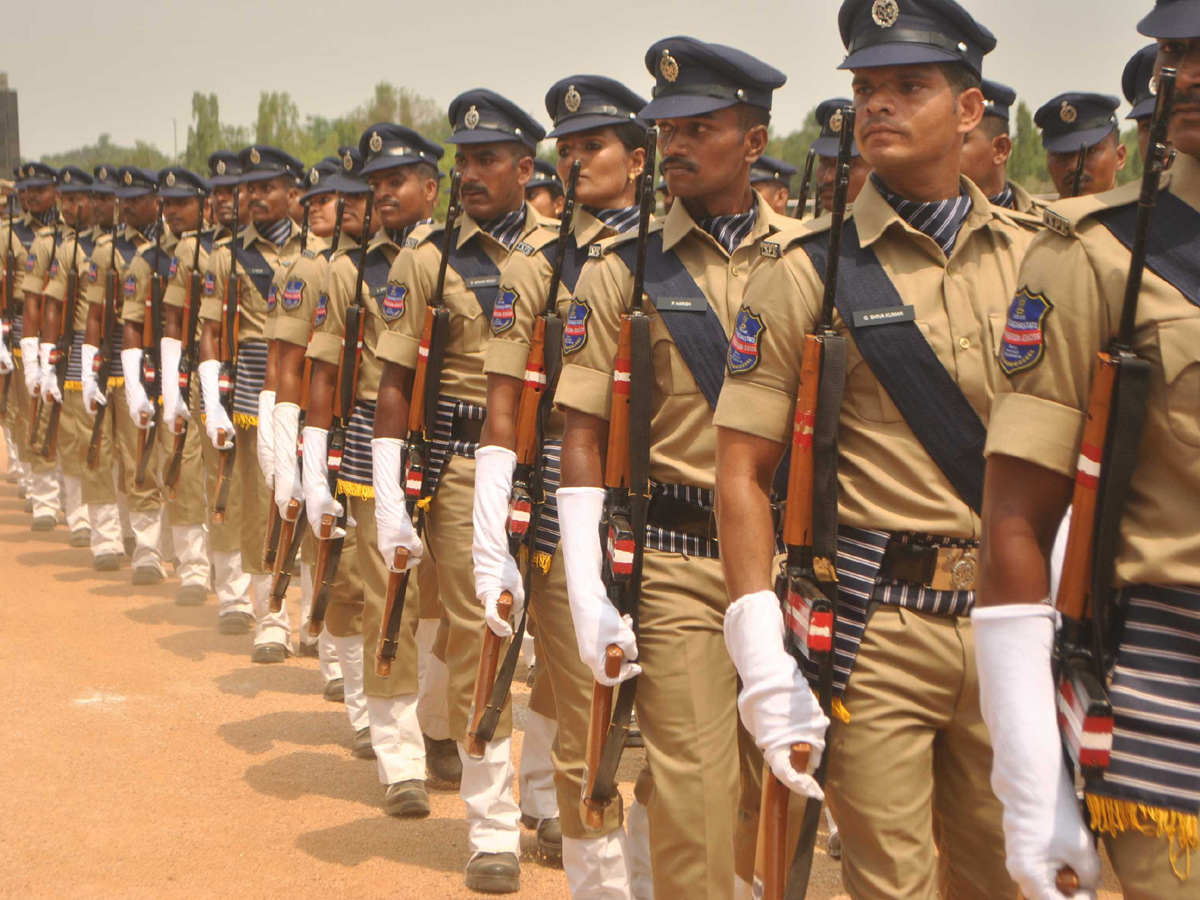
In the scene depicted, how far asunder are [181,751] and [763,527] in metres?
4.77

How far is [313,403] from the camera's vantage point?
6648 millimetres

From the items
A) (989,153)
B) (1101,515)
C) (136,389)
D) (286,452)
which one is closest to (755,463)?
(1101,515)

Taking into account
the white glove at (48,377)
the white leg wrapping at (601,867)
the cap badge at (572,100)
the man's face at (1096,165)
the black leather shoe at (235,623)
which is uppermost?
the cap badge at (572,100)

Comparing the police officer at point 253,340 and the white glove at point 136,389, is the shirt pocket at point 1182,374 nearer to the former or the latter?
the police officer at point 253,340

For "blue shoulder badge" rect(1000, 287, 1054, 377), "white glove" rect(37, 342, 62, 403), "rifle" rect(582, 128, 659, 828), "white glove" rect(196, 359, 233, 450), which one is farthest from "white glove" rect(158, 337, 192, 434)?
"blue shoulder badge" rect(1000, 287, 1054, 377)

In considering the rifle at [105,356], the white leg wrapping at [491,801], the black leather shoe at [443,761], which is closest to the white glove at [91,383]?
the rifle at [105,356]

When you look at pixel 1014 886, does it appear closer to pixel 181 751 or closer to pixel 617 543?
pixel 617 543

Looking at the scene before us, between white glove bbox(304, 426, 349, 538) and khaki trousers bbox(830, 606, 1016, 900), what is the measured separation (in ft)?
12.6

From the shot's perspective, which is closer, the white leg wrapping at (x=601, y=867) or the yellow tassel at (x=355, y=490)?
the white leg wrapping at (x=601, y=867)

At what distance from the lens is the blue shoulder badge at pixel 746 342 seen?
121 inches

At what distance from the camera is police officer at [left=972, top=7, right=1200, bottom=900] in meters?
2.21

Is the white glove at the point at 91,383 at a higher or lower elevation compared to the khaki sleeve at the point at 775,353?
lower

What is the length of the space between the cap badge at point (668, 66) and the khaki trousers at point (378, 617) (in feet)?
8.63

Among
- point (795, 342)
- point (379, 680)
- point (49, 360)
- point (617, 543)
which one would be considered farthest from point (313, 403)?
point (49, 360)
